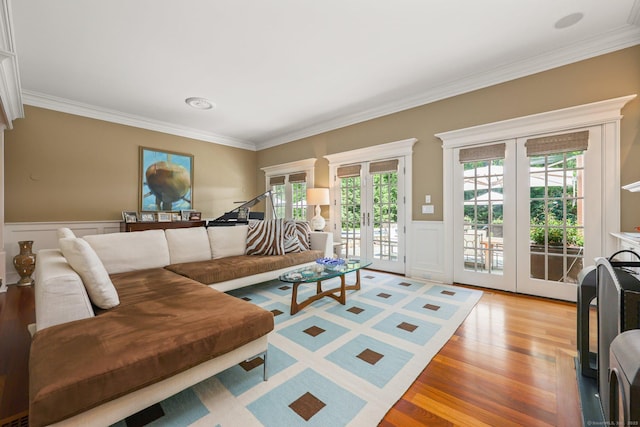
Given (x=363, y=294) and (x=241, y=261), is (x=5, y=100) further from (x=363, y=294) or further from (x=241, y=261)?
(x=363, y=294)

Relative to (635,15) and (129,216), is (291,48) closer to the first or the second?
(635,15)

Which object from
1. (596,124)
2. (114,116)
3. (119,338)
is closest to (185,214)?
(114,116)

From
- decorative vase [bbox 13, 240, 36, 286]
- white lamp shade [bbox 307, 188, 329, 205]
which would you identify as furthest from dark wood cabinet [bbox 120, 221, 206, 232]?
white lamp shade [bbox 307, 188, 329, 205]

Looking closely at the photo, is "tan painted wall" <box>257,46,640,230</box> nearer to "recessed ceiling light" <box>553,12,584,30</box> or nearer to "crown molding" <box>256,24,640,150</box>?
"crown molding" <box>256,24,640,150</box>

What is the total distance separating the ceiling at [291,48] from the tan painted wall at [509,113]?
0.12 m

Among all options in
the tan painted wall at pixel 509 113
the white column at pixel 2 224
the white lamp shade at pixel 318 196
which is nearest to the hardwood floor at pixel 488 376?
the white column at pixel 2 224

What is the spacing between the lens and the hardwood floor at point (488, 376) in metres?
1.30

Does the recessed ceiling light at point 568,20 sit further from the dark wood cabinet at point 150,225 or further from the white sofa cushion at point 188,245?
the dark wood cabinet at point 150,225

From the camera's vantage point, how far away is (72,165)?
4078 millimetres

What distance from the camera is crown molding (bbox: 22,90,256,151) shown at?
3799 millimetres

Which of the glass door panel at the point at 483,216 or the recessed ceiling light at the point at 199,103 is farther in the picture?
the recessed ceiling light at the point at 199,103

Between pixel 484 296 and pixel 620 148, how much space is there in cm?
198

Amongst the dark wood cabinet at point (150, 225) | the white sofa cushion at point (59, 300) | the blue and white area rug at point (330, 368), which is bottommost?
the blue and white area rug at point (330, 368)

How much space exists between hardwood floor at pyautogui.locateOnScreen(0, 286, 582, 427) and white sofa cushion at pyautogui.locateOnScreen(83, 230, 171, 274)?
2.58ft
